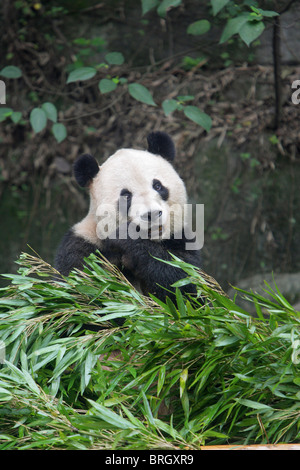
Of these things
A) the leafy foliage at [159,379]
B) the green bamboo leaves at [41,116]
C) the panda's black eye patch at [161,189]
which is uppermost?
the green bamboo leaves at [41,116]

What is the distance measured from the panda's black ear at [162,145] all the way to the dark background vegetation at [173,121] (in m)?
1.84

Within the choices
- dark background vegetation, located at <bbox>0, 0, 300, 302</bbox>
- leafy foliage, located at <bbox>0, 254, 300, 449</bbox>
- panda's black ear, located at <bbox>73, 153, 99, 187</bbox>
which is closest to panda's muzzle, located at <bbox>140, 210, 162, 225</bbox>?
panda's black ear, located at <bbox>73, 153, 99, 187</bbox>

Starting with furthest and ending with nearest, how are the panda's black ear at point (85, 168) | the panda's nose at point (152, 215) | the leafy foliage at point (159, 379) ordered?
1. the panda's black ear at point (85, 168)
2. the panda's nose at point (152, 215)
3. the leafy foliage at point (159, 379)

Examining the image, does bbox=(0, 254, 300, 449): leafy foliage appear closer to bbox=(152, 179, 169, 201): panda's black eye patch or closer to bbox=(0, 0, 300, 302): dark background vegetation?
bbox=(152, 179, 169, 201): panda's black eye patch

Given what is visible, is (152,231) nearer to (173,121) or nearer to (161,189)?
(161,189)

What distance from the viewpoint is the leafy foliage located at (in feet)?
5.13

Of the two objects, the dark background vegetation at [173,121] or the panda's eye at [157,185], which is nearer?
the panda's eye at [157,185]

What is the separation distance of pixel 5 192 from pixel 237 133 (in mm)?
2143

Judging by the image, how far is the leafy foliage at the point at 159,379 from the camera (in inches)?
61.6

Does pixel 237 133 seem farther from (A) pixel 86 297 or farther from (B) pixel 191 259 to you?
(A) pixel 86 297

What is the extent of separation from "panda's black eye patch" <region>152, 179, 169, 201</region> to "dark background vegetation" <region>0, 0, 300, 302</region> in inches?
77.5

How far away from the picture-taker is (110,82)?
12.6 ft
